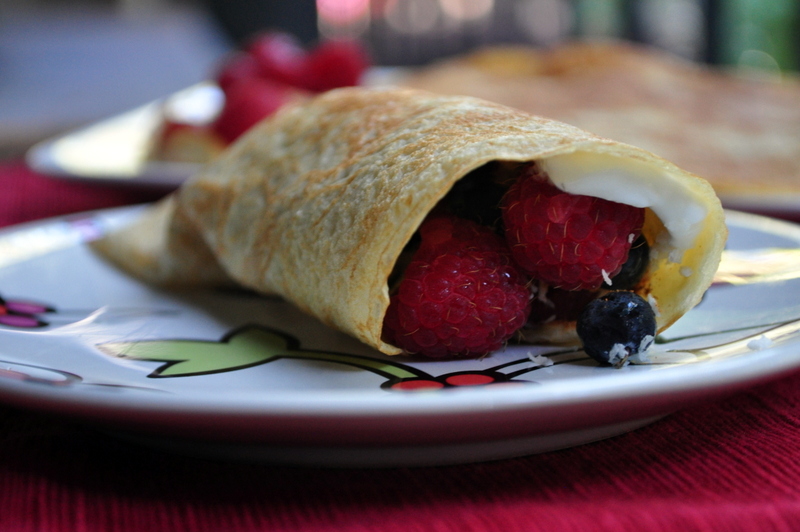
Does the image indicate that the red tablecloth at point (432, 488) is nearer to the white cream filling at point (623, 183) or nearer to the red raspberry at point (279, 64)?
the white cream filling at point (623, 183)

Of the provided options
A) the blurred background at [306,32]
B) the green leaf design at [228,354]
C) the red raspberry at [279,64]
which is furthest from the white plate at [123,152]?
the blurred background at [306,32]

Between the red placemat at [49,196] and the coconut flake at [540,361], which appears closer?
the coconut flake at [540,361]

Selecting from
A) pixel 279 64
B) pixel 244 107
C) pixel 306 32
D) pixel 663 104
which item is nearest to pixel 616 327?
pixel 244 107

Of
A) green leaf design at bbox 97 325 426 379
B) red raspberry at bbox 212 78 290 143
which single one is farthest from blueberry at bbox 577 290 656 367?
red raspberry at bbox 212 78 290 143

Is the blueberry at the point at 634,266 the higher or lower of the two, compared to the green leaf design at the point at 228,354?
higher

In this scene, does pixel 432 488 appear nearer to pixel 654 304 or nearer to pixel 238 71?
pixel 654 304

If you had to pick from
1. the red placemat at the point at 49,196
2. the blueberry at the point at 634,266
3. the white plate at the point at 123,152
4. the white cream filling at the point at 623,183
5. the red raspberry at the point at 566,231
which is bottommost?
the red placemat at the point at 49,196

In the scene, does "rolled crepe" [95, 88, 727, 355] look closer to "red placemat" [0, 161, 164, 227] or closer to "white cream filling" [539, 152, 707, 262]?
"white cream filling" [539, 152, 707, 262]
